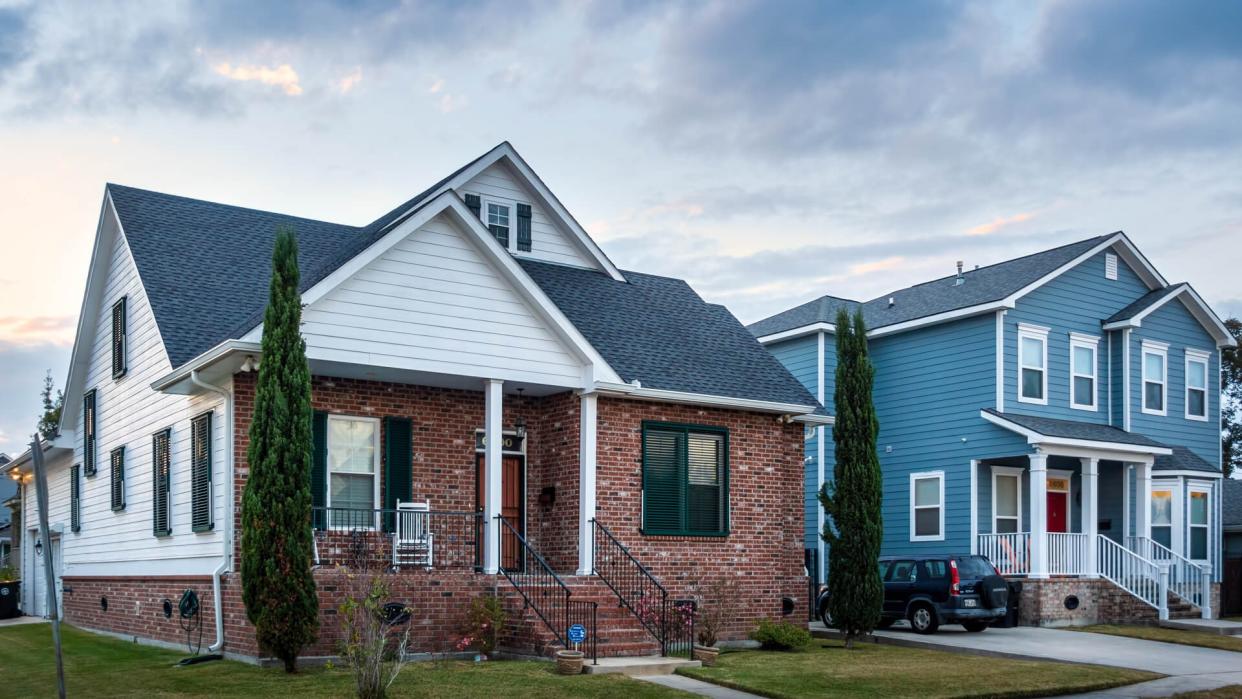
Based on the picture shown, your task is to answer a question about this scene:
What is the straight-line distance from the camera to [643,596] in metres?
18.6

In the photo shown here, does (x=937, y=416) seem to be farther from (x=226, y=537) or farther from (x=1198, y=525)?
(x=226, y=537)

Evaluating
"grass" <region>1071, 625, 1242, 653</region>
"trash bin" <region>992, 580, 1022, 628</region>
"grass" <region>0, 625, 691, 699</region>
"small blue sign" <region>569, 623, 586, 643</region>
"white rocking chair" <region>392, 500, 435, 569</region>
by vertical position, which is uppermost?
"white rocking chair" <region>392, 500, 435, 569</region>

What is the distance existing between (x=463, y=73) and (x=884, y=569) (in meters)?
12.4

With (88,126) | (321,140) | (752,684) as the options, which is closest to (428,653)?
(752,684)

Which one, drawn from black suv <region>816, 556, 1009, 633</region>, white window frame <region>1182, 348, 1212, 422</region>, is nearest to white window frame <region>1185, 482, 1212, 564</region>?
white window frame <region>1182, 348, 1212, 422</region>

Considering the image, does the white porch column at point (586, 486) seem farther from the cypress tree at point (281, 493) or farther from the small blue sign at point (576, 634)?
the cypress tree at point (281, 493)

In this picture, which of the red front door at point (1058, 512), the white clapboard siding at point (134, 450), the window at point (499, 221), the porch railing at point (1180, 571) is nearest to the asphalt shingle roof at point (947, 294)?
the red front door at point (1058, 512)

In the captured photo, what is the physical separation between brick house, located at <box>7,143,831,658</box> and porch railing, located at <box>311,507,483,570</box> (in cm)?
4

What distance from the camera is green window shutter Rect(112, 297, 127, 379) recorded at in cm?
2152

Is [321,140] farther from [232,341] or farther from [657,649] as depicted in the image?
[657,649]

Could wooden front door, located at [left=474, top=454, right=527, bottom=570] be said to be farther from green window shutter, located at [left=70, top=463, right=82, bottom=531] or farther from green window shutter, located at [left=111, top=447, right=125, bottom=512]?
green window shutter, located at [left=70, top=463, right=82, bottom=531]

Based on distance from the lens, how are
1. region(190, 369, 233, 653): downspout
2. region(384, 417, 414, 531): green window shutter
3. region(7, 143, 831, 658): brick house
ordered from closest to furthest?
1. region(190, 369, 233, 653): downspout
2. region(7, 143, 831, 658): brick house
3. region(384, 417, 414, 531): green window shutter

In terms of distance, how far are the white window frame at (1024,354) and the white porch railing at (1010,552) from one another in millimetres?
3001

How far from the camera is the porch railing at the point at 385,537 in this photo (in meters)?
17.4
